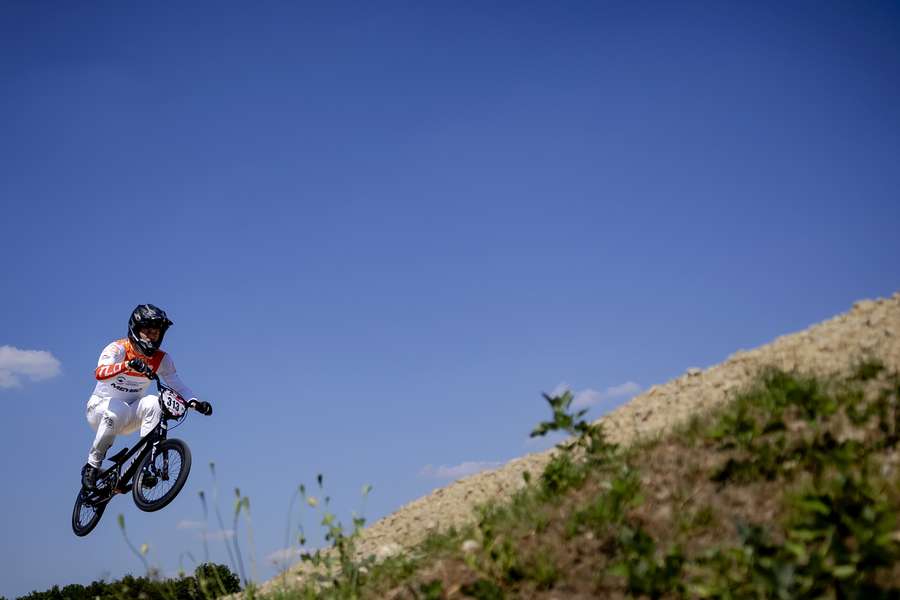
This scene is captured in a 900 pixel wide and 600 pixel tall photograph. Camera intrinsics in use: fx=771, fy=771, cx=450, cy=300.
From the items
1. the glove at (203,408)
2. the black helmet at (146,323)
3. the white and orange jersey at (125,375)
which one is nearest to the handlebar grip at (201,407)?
the glove at (203,408)

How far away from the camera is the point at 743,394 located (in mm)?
6281

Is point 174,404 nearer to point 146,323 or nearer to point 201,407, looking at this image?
point 201,407

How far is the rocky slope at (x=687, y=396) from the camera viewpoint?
661 cm

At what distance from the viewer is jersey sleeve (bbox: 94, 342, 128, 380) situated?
35.4 ft

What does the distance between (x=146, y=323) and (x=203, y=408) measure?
4.96 feet

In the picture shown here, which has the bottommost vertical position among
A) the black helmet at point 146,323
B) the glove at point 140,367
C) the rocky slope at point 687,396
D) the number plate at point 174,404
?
the rocky slope at point 687,396

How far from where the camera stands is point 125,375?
11.1m

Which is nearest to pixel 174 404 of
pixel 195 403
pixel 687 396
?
pixel 195 403

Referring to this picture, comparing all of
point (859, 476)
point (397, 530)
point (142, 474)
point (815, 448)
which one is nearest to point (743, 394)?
point (815, 448)

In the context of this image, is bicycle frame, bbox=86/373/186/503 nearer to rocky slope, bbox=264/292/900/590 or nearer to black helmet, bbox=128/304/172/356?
black helmet, bbox=128/304/172/356

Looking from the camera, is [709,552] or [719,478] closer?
[709,552]

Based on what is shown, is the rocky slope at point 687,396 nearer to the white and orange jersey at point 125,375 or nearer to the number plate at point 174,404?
the number plate at point 174,404

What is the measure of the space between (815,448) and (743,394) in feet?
3.57

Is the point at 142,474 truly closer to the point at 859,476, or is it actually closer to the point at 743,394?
the point at 743,394
